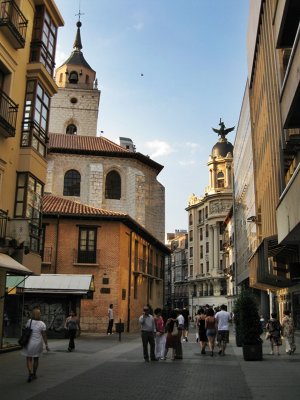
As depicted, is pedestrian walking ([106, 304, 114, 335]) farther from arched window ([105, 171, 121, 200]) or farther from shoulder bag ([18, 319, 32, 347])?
arched window ([105, 171, 121, 200])

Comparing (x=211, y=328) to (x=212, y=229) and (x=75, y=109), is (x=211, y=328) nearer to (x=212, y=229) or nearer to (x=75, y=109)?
(x=75, y=109)

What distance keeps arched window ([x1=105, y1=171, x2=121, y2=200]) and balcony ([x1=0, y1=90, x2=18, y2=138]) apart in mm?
30844

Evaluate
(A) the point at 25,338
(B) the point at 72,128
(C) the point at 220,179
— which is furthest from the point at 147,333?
(C) the point at 220,179

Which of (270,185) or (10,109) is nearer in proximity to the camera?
(10,109)

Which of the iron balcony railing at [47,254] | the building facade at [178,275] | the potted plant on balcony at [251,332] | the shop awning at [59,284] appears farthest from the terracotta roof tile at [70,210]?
the building facade at [178,275]

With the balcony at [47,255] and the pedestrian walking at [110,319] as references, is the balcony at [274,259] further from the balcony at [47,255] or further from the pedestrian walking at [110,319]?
the balcony at [47,255]

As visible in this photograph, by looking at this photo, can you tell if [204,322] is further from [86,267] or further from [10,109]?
[86,267]

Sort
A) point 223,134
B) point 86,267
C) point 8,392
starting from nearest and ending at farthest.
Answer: point 8,392
point 86,267
point 223,134

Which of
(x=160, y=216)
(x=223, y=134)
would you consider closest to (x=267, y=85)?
(x=160, y=216)

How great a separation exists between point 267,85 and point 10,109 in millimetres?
14440

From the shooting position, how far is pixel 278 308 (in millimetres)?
30188

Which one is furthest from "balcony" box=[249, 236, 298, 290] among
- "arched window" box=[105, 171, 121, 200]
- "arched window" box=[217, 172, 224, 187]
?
"arched window" box=[217, 172, 224, 187]

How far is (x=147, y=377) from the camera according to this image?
11.5m

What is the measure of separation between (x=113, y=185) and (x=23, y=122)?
3072 cm
